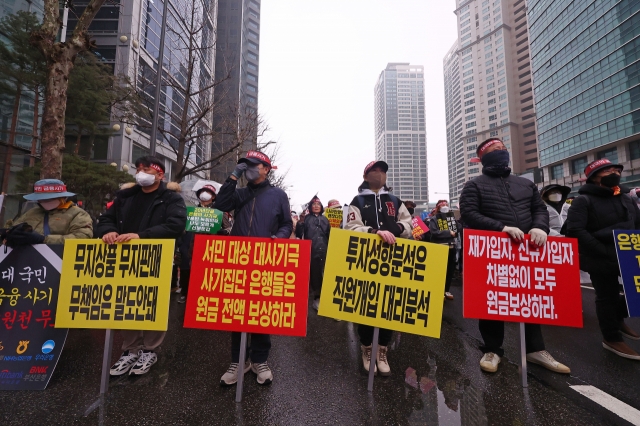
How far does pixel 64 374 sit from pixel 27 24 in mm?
16518

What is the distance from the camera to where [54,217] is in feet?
10.6

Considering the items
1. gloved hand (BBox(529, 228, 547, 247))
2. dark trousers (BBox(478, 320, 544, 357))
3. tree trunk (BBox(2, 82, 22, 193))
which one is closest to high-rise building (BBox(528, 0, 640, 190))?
dark trousers (BBox(478, 320, 544, 357))

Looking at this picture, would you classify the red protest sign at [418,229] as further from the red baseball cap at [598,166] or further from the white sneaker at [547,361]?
the white sneaker at [547,361]

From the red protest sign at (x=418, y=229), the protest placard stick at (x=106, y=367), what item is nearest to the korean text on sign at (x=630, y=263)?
the red protest sign at (x=418, y=229)

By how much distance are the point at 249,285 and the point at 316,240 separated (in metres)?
3.00

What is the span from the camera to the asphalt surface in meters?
2.17

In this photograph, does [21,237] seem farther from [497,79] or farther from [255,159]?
[497,79]

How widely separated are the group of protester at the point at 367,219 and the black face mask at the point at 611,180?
1cm

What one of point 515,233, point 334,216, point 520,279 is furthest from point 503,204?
point 334,216

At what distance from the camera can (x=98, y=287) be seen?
265 cm

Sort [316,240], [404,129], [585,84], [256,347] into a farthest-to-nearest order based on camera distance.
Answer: [404,129]
[585,84]
[316,240]
[256,347]

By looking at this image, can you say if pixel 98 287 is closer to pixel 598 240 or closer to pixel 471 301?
pixel 471 301

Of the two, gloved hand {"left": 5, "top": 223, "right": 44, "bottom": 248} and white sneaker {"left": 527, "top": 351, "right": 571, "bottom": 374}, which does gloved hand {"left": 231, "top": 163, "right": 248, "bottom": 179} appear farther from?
white sneaker {"left": 527, "top": 351, "right": 571, "bottom": 374}

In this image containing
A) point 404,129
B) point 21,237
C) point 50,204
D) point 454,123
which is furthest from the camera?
point 404,129
